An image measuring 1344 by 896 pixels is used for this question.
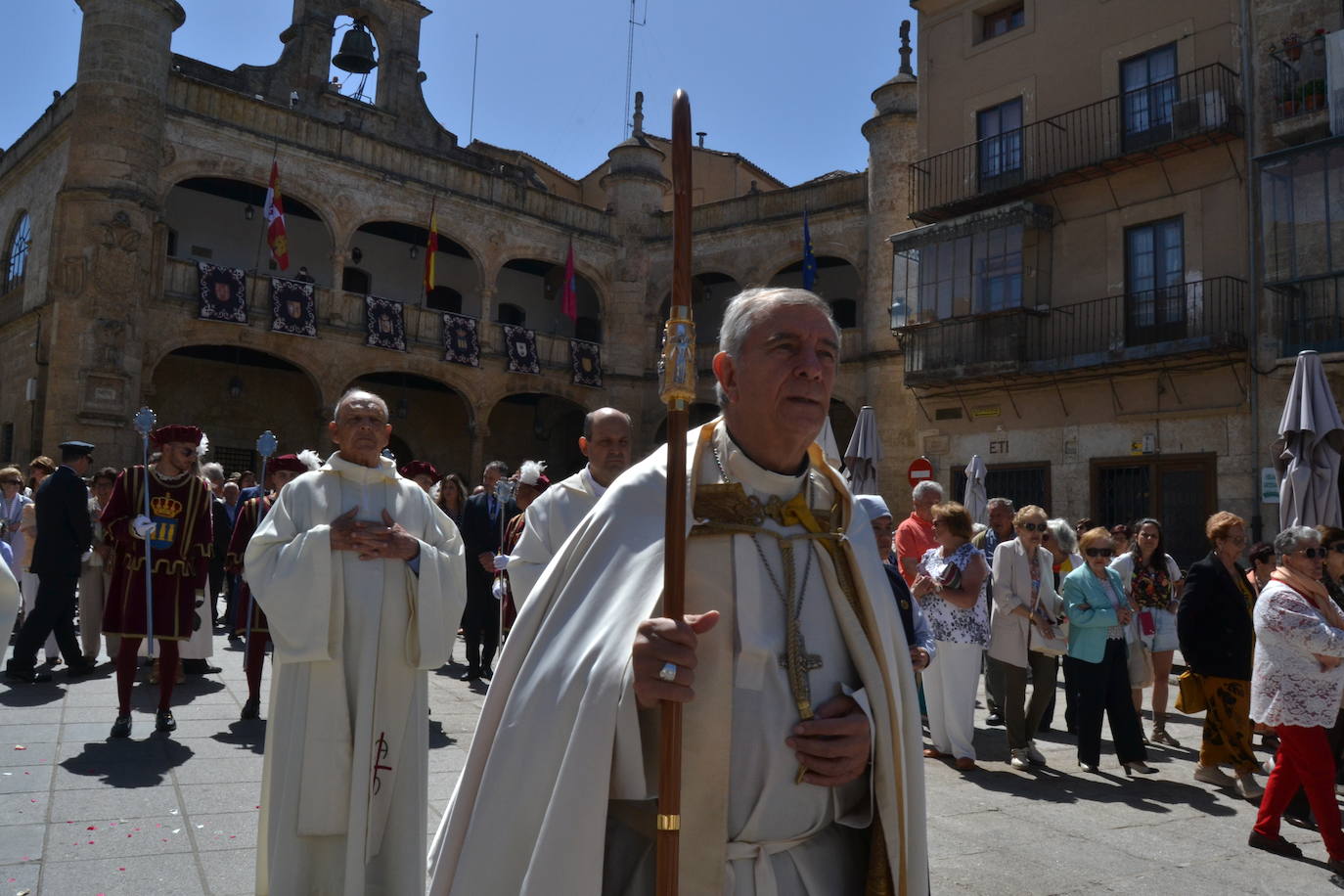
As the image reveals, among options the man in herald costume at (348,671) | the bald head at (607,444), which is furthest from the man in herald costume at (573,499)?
the man in herald costume at (348,671)

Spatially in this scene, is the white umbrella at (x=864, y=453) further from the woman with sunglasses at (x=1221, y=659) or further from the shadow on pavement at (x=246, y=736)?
the shadow on pavement at (x=246, y=736)

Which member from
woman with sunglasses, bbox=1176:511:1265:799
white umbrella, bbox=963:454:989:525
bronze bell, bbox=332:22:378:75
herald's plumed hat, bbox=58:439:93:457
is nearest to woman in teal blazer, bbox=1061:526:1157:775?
woman with sunglasses, bbox=1176:511:1265:799

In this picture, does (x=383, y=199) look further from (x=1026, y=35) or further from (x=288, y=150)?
(x=1026, y=35)

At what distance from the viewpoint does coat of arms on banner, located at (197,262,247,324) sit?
19.8 m

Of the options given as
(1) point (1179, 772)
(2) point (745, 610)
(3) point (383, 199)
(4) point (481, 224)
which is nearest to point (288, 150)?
(3) point (383, 199)

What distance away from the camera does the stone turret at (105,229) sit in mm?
18234

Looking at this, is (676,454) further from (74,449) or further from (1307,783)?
(74,449)

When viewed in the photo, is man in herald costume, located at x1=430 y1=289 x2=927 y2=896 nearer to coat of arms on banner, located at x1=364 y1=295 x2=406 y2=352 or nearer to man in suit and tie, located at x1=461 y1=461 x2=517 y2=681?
man in suit and tie, located at x1=461 y1=461 x2=517 y2=681

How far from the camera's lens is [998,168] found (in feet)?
60.3

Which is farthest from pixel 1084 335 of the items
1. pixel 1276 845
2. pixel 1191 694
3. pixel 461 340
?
pixel 461 340

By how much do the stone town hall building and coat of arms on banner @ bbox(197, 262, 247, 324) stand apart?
1.07ft

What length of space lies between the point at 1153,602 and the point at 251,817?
720cm

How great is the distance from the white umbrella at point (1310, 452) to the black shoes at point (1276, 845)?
621 cm

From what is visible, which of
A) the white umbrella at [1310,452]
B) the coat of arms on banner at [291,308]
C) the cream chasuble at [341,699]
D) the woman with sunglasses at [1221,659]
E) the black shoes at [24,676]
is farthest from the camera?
the coat of arms on banner at [291,308]
